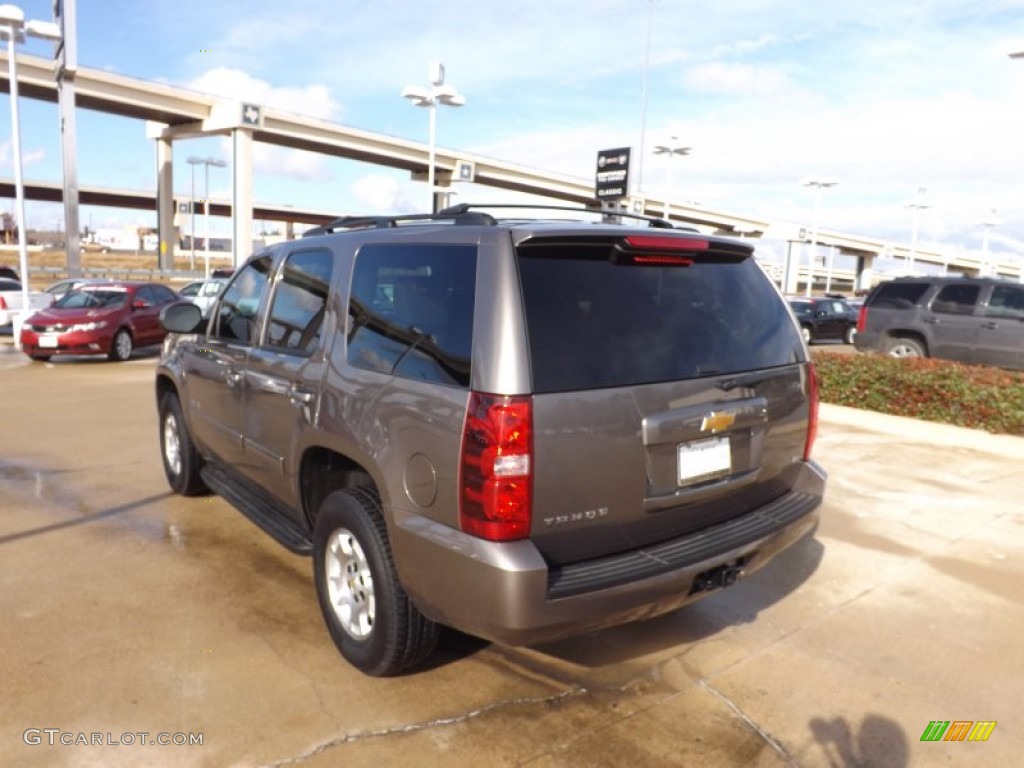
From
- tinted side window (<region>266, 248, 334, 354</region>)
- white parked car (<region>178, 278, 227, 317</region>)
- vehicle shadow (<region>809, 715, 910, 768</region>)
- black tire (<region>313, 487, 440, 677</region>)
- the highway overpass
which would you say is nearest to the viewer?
vehicle shadow (<region>809, 715, 910, 768</region>)

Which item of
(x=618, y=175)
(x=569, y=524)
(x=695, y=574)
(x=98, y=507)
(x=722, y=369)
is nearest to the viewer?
(x=569, y=524)

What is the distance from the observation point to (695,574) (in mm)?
2980

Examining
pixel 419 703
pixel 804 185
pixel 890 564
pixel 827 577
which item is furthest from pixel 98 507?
pixel 804 185

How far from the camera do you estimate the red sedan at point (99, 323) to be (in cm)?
1358

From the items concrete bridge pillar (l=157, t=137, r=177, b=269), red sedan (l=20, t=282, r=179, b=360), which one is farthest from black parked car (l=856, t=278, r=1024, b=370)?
concrete bridge pillar (l=157, t=137, r=177, b=269)

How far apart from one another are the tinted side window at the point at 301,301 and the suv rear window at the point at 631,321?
136cm

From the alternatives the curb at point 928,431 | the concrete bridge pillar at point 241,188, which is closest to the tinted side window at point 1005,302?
the curb at point 928,431

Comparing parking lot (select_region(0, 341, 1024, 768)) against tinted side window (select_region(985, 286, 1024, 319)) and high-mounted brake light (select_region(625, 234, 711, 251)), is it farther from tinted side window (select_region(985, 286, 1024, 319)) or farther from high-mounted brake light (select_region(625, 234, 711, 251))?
tinted side window (select_region(985, 286, 1024, 319))

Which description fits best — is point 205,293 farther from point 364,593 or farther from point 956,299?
point 364,593

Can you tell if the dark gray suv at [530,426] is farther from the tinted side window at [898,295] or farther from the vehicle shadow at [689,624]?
the tinted side window at [898,295]

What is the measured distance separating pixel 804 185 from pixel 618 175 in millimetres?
24670

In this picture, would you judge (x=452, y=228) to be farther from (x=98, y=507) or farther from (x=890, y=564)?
(x=98, y=507)

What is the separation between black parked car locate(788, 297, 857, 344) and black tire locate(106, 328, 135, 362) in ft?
62.1

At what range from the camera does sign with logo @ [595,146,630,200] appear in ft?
83.1
